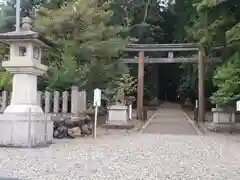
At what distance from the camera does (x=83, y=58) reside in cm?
1795

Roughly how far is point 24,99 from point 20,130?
1.05 m

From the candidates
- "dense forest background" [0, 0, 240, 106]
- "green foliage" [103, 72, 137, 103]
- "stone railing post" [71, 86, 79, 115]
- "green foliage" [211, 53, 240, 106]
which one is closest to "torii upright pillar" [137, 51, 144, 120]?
"dense forest background" [0, 0, 240, 106]

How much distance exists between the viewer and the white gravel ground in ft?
22.0

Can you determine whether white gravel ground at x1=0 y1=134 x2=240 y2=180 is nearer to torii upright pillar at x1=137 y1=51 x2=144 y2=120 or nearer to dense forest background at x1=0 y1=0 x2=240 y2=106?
dense forest background at x1=0 y1=0 x2=240 y2=106

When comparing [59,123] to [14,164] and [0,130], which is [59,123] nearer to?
[0,130]

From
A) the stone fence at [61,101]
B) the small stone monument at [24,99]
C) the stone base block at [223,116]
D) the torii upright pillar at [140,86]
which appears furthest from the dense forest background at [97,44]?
the small stone monument at [24,99]

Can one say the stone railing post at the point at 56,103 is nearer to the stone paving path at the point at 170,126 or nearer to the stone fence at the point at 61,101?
the stone fence at the point at 61,101

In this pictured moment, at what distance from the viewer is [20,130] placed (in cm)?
1070

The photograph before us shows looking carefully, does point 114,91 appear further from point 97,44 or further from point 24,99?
point 24,99

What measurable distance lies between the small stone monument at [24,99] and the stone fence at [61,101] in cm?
244

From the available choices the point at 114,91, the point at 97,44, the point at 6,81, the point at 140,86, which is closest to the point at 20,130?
the point at 6,81

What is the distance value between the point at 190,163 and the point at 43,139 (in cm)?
486

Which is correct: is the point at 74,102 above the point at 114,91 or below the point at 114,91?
below

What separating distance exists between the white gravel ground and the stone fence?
3.02 meters
